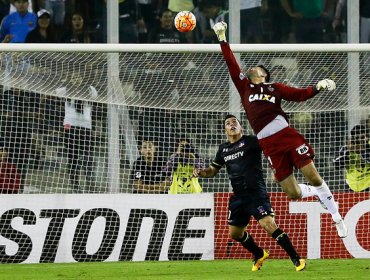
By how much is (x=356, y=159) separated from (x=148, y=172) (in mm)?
2917

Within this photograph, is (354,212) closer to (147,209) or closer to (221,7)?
(147,209)

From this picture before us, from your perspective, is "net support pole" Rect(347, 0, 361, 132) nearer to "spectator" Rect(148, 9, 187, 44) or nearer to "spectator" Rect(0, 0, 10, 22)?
"spectator" Rect(148, 9, 187, 44)

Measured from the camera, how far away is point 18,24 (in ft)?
59.7

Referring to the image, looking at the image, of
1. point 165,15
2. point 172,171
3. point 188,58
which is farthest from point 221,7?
point 172,171

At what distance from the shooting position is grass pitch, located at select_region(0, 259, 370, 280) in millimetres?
13703

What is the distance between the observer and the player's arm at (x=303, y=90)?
13211 millimetres

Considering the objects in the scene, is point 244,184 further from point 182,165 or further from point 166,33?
point 166,33

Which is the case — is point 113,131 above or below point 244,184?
above

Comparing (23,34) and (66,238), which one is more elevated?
(23,34)

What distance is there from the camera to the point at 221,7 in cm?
1870

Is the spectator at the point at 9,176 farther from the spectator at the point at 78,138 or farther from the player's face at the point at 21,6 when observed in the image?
the player's face at the point at 21,6

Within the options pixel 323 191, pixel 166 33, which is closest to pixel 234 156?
pixel 323 191

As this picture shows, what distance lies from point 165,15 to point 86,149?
11.3 feet

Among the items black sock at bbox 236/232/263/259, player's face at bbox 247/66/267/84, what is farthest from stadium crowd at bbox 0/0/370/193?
player's face at bbox 247/66/267/84
